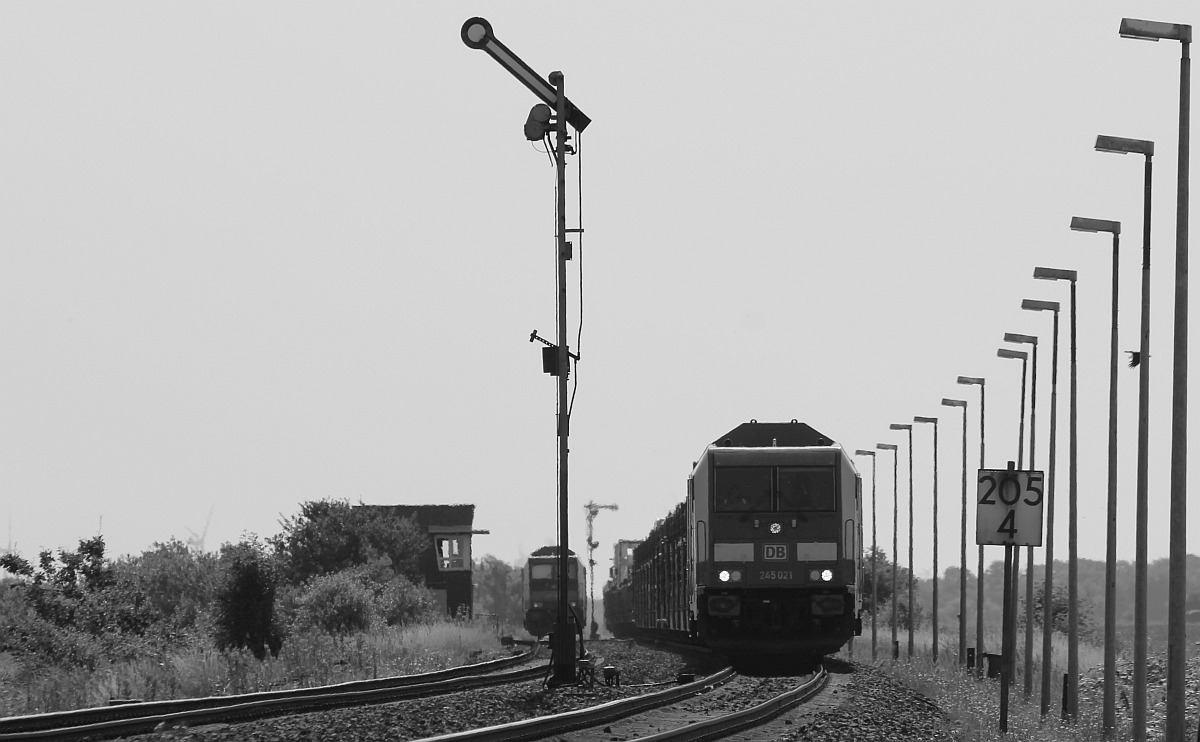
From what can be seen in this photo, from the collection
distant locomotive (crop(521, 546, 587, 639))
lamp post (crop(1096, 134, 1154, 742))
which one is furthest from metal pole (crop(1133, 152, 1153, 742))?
distant locomotive (crop(521, 546, 587, 639))

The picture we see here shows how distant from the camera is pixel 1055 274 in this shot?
98.3 feet

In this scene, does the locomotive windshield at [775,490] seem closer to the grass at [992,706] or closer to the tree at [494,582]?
the grass at [992,706]

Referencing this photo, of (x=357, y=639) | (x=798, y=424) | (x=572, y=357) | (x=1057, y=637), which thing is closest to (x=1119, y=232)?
(x=798, y=424)

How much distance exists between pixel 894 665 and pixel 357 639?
12.4m

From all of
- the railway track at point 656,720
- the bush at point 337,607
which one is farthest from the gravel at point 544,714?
the bush at point 337,607

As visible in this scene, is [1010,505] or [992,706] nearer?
[1010,505]

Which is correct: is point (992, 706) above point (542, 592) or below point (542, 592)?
above

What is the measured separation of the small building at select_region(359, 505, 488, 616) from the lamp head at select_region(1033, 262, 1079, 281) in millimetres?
60332

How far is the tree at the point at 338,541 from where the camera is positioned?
82.4 m

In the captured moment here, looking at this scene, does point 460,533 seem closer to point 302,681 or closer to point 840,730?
point 302,681

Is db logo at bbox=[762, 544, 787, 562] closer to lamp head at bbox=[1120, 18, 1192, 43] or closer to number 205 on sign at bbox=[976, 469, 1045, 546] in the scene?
number 205 on sign at bbox=[976, 469, 1045, 546]

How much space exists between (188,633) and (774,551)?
56.6 ft

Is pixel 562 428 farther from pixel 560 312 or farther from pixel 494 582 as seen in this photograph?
pixel 494 582

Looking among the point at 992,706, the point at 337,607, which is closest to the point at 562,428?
the point at 992,706
